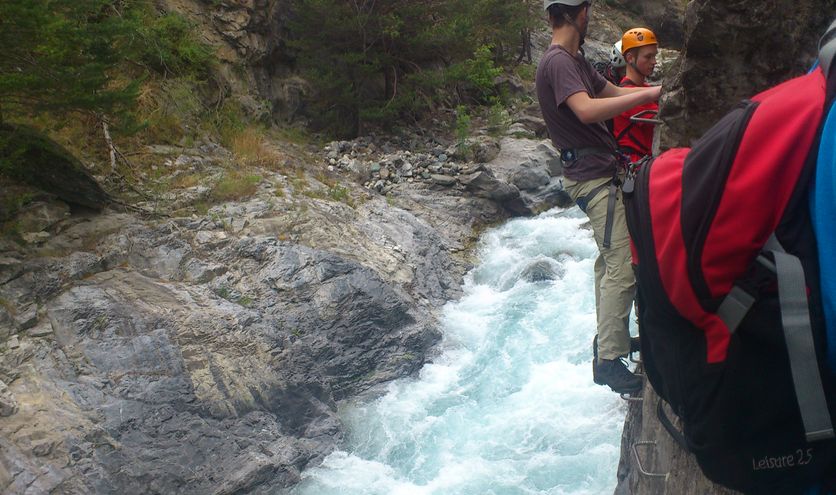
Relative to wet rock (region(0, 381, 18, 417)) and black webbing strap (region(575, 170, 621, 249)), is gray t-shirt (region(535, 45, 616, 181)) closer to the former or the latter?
black webbing strap (region(575, 170, 621, 249))


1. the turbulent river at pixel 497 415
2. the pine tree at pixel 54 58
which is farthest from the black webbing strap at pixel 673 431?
the pine tree at pixel 54 58

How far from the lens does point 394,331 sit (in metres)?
6.76

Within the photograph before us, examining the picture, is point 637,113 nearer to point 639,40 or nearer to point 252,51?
point 639,40

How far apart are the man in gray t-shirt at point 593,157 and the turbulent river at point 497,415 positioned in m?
1.78

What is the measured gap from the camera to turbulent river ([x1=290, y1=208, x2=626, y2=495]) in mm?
4949

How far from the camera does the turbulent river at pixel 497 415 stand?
4.95m

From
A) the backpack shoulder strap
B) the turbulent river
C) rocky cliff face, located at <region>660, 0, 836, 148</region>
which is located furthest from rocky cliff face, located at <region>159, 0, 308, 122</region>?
the backpack shoulder strap

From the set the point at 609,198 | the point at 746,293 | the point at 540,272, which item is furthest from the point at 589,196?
the point at 540,272

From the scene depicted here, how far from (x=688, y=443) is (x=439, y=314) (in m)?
5.69

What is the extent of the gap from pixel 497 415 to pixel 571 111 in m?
3.13

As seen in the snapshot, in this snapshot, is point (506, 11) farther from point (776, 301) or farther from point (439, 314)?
point (776, 301)

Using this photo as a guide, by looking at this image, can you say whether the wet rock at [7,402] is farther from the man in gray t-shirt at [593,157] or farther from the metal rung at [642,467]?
the metal rung at [642,467]

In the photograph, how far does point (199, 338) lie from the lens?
5.69 metres

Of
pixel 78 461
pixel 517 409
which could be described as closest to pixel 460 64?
pixel 517 409
